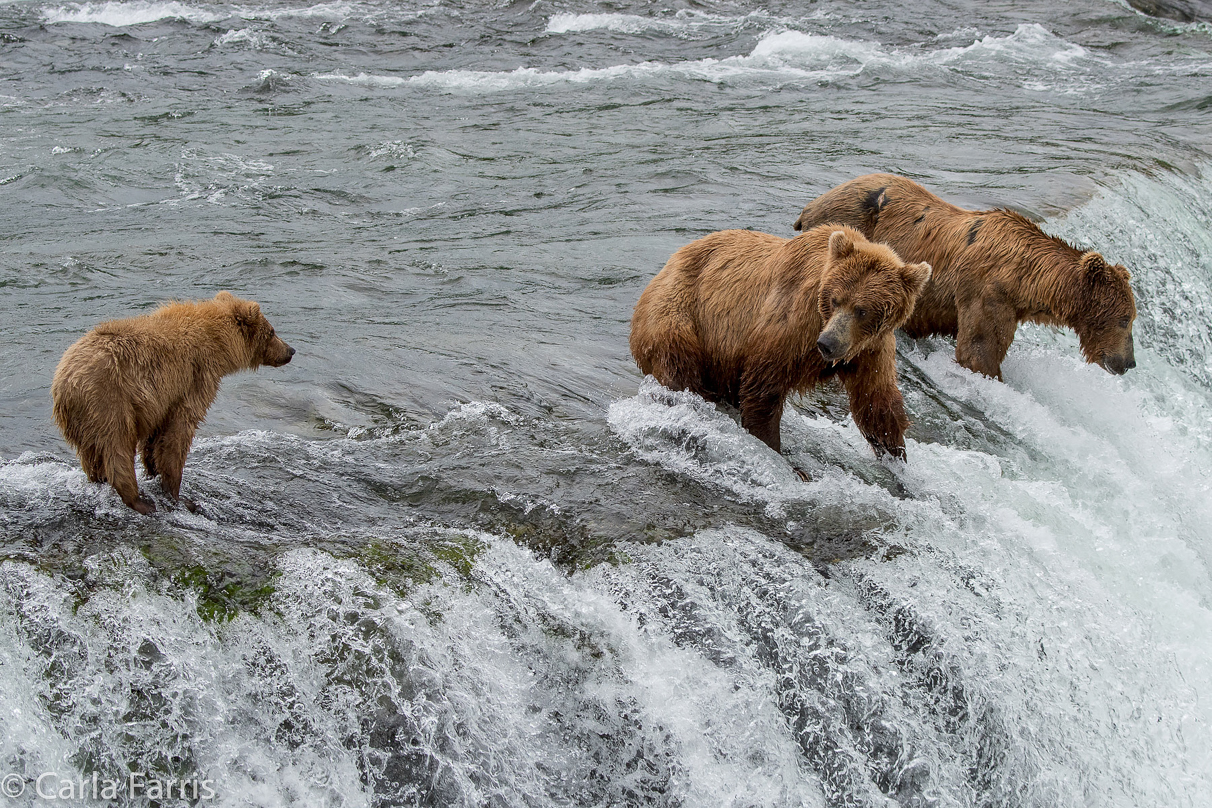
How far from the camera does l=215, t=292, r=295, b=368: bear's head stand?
4.77 m

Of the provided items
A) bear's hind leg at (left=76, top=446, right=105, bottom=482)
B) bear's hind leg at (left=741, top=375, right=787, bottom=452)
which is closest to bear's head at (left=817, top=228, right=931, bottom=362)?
bear's hind leg at (left=741, top=375, right=787, bottom=452)

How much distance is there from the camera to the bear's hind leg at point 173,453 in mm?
4215

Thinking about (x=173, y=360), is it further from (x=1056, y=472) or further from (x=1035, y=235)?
(x=1035, y=235)

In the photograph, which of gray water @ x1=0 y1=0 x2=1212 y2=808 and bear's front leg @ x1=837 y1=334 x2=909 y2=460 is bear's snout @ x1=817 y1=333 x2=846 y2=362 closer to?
bear's front leg @ x1=837 y1=334 x2=909 y2=460

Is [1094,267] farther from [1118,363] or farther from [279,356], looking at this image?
[279,356]

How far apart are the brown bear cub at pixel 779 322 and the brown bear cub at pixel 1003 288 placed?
168cm

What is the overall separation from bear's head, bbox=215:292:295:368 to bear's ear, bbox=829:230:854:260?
2.44 meters

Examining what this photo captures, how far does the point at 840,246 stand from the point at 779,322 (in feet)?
1.59

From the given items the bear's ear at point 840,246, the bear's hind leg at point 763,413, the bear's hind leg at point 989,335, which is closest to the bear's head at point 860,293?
the bear's ear at point 840,246

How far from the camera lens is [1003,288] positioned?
6.37 metres

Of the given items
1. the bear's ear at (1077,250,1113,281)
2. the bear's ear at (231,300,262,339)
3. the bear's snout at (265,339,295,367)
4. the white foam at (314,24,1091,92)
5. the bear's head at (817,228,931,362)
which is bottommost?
the white foam at (314,24,1091,92)

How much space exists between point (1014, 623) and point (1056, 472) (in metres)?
1.81

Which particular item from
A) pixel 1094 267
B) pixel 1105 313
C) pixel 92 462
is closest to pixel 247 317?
pixel 92 462

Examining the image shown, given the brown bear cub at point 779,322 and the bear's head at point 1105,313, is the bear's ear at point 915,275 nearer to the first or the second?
the brown bear cub at point 779,322
